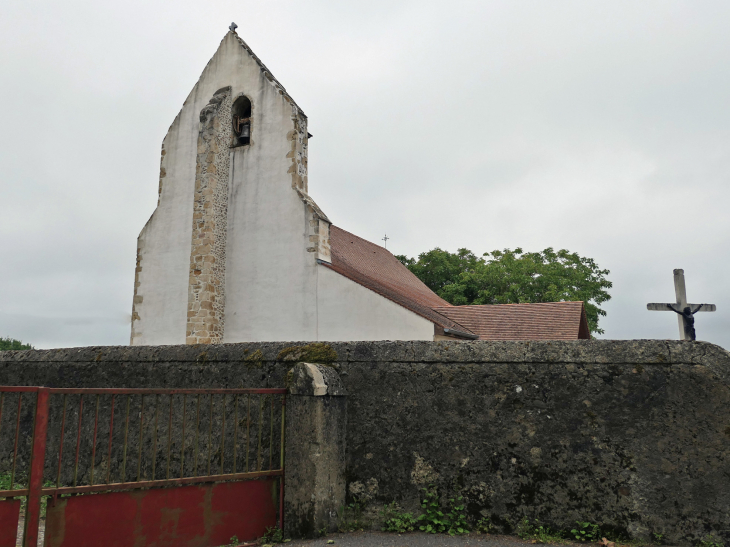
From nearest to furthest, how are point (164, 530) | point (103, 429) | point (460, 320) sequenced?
point (164, 530), point (103, 429), point (460, 320)

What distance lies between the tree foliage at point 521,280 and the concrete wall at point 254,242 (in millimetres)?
15729

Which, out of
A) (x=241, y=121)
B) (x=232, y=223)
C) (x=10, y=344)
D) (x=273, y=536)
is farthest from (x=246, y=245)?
(x=10, y=344)

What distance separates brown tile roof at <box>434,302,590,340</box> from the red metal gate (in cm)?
1189

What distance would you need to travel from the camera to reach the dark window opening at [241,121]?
1593cm

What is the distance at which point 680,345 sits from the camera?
14.0 ft

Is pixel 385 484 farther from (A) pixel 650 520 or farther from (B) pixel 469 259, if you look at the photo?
(B) pixel 469 259

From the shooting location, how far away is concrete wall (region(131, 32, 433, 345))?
13656 mm

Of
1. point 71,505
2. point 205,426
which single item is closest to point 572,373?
point 205,426

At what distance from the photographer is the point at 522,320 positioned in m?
17.0

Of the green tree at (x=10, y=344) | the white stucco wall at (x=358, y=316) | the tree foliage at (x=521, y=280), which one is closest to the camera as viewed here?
the white stucco wall at (x=358, y=316)

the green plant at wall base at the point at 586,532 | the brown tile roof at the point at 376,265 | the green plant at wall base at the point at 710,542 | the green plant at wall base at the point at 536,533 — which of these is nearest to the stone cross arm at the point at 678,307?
the brown tile roof at the point at 376,265

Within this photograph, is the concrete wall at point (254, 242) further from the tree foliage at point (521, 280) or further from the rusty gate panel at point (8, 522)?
the tree foliage at point (521, 280)

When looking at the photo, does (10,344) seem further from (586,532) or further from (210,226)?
(586,532)

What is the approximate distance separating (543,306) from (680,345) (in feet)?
45.8
